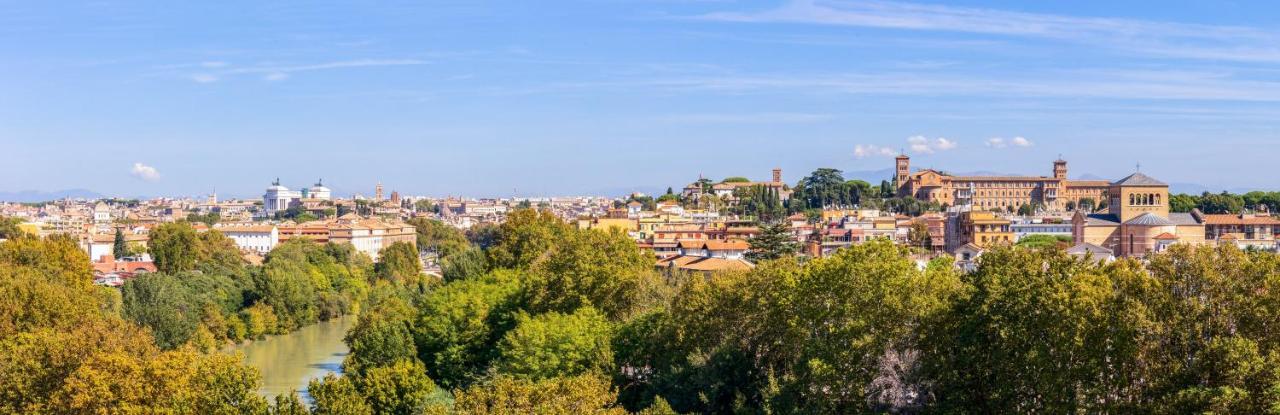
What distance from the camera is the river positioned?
1056 inches

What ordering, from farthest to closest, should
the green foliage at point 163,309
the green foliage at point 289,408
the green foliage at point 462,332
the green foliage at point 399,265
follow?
1. the green foliage at point 399,265
2. the green foliage at point 163,309
3. the green foliage at point 462,332
4. the green foliage at point 289,408

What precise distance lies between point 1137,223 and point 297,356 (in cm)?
3211

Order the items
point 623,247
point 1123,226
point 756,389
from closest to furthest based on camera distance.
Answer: point 756,389 < point 623,247 < point 1123,226

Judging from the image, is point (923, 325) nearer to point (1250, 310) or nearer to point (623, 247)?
point (1250, 310)

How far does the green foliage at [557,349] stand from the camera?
19.1m

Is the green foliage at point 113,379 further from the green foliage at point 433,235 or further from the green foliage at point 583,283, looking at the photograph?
the green foliage at point 433,235

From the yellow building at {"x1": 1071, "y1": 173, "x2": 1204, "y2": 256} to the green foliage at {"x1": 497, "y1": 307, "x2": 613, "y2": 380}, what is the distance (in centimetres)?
2876

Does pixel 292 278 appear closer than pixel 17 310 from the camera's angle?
No

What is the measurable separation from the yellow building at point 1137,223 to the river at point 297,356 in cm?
2692

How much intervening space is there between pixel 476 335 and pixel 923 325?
1088 cm

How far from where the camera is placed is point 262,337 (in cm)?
3534

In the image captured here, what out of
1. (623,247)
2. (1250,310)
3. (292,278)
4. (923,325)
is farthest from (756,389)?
(292,278)

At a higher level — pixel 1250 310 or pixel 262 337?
pixel 1250 310

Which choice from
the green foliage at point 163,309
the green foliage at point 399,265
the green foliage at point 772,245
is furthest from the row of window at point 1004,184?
the green foliage at point 163,309
